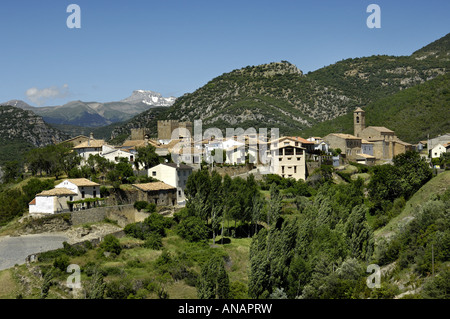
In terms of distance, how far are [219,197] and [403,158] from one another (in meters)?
19.4

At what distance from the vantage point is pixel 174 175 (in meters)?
49.8

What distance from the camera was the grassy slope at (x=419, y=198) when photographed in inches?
1548

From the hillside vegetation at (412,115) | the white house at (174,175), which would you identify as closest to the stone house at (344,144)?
the hillside vegetation at (412,115)

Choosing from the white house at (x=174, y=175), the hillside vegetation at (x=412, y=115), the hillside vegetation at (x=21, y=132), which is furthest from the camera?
→ the hillside vegetation at (x=21, y=132)

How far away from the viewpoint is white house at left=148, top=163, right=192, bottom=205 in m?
49.7

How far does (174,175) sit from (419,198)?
22402 millimetres

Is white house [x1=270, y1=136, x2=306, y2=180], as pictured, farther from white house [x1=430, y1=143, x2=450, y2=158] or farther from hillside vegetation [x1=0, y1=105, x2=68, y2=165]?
hillside vegetation [x1=0, y1=105, x2=68, y2=165]

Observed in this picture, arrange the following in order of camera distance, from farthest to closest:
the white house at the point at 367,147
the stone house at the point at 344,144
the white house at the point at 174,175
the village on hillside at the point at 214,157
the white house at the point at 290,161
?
the white house at the point at 367,147 → the stone house at the point at 344,144 → the white house at the point at 290,161 → the white house at the point at 174,175 → the village on hillside at the point at 214,157

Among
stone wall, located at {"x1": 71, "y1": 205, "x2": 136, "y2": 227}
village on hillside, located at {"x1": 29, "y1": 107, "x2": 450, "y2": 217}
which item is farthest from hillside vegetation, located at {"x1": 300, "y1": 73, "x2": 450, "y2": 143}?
stone wall, located at {"x1": 71, "y1": 205, "x2": 136, "y2": 227}

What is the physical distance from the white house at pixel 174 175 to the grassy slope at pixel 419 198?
18892 mm

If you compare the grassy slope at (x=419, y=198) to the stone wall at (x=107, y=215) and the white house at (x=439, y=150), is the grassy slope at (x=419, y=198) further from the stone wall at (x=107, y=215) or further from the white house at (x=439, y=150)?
the white house at (x=439, y=150)

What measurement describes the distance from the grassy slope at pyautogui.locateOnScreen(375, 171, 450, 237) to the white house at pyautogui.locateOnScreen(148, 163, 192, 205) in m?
18.9

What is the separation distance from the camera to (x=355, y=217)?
122 ft

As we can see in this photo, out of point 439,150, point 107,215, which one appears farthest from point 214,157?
point 439,150
